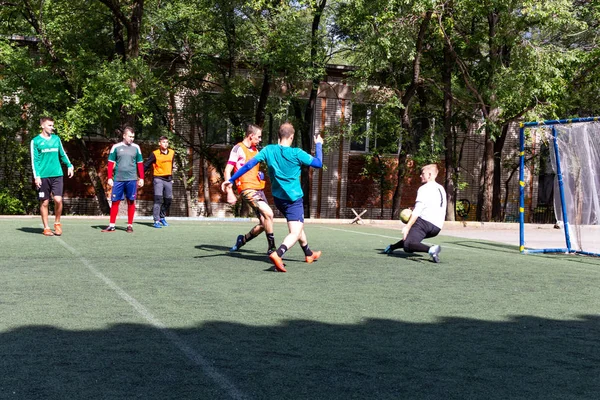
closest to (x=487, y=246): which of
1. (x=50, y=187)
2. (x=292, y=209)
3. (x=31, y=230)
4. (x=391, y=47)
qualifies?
(x=292, y=209)

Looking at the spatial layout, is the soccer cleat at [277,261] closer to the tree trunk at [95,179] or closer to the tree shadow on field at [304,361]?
the tree shadow on field at [304,361]

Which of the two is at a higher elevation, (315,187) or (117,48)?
(117,48)

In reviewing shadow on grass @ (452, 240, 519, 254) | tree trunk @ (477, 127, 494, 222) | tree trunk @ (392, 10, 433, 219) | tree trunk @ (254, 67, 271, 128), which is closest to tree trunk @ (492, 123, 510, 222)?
tree trunk @ (477, 127, 494, 222)

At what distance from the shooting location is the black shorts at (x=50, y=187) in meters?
13.9

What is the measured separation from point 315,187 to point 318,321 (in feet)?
80.0

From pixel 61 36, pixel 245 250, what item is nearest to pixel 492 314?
pixel 245 250

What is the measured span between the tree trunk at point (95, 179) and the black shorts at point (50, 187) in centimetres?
1325

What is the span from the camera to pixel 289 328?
6.27 meters

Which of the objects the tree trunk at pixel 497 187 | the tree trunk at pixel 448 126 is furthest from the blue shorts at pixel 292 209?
the tree trunk at pixel 497 187

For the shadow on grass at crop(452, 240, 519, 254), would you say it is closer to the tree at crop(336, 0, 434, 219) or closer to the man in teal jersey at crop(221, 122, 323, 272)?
the man in teal jersey at crop(221, 122, 323, 272)

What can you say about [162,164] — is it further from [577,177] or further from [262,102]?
[262,102]

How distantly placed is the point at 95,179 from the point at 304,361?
77.3 ft

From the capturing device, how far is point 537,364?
5.36 metres

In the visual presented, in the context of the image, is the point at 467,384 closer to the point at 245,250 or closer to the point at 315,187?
the point at 245,250
